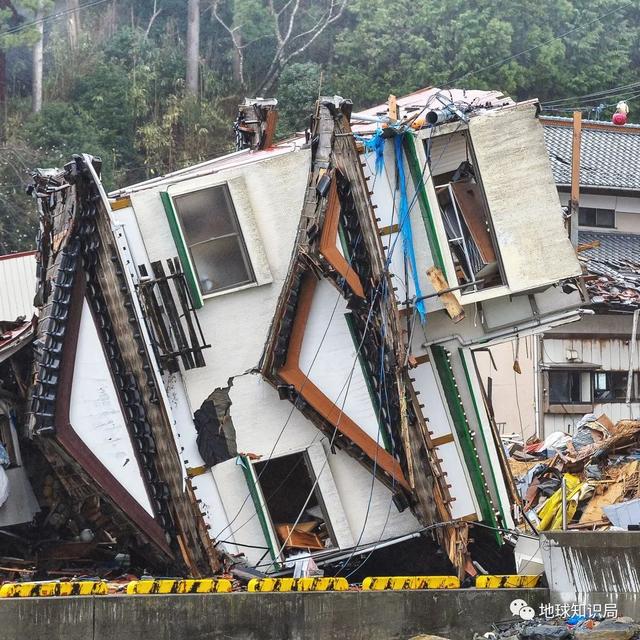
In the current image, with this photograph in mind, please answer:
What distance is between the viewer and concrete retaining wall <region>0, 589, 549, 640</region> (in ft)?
43.9

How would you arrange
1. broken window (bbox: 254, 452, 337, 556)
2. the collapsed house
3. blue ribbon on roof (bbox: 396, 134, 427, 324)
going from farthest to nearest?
blue ribbon on roof (bbox: 396, 134, 427, 324) < broken window (bbox: 254, 452, 337, 556) < the collapsed house

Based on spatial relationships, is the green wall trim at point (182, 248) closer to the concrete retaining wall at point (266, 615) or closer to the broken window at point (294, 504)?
the broken window at point (294, 504)

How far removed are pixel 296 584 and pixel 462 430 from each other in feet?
15.4

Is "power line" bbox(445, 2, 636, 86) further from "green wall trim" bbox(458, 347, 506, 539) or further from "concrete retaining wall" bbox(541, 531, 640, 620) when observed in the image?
"concrete retaining wall" bbox(541, 531, 640, 620)

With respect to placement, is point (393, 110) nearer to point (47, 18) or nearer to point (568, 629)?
point (568, 629)

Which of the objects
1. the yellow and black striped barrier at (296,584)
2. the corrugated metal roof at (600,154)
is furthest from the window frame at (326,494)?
the corrugated metal roof at (600,154)

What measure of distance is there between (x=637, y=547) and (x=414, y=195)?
20.1 ft

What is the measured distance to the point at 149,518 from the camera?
1702cm

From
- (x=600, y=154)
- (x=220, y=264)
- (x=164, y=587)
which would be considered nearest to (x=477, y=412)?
(x=220, y=264)

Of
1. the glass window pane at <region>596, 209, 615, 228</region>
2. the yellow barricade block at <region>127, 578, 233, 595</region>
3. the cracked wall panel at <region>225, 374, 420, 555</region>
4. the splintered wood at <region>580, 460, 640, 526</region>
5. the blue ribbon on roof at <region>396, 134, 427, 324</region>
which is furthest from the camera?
the glass window pane at <region>596, 209, 615, 228</region>

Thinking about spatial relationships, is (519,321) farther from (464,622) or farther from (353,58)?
(353,58)

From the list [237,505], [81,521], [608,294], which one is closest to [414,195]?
[237,505]

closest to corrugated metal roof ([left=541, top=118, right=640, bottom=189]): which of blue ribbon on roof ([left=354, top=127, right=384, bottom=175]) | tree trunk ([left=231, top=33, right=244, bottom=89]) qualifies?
tree trunk ([left=231, top=33, right=244, bottom=89])

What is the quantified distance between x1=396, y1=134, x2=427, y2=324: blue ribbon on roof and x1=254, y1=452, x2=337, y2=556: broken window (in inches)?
118
